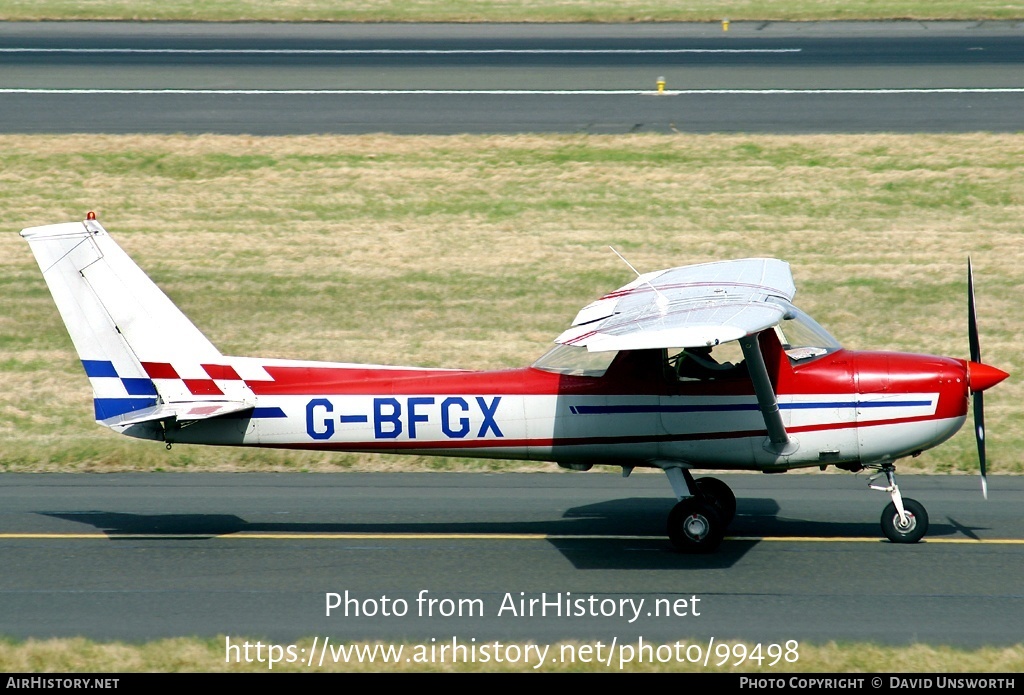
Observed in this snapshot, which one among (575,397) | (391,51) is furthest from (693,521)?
(391,51)

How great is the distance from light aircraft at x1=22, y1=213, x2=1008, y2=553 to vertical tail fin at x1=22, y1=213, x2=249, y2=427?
1cm

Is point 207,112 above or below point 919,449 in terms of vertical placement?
above

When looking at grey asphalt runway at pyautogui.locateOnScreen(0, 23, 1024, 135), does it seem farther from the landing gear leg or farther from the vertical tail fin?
the landing gear leg

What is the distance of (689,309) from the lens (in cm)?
1015

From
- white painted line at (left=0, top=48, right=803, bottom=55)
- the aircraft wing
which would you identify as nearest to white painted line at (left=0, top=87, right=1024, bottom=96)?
white painted line at (left=0, top=48, right=803, bottom=55)

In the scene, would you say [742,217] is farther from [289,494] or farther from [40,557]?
[40,557]

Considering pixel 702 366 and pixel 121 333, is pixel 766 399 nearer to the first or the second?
pixel 702 366

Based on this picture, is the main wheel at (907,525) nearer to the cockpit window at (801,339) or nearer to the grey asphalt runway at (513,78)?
the cockpit window at (801,339)

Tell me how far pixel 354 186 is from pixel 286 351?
620 centimetres

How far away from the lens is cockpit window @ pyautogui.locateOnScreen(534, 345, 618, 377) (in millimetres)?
10766

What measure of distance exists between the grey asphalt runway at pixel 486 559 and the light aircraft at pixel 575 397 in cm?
71

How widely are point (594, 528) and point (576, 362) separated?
1.73m
